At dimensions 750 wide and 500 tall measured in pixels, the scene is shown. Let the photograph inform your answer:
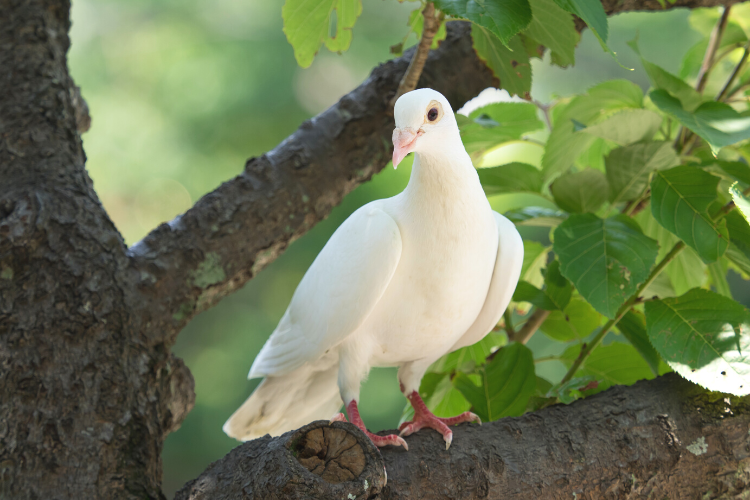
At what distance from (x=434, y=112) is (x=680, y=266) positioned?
40.1 inches

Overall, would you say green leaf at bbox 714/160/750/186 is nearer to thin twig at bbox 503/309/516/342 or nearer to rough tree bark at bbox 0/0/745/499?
rough tree bark at bbox 0/0/745/499

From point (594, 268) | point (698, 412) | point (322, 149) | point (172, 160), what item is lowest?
point (698, 412)

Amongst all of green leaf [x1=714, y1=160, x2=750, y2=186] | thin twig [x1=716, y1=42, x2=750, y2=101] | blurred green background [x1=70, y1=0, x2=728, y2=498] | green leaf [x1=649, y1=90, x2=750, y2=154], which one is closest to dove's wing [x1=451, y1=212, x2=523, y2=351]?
green leaf [x1=649, y1=90, x2=750, y2=154]

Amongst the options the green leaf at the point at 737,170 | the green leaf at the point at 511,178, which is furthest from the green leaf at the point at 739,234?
the green leaf at the point at 511,178

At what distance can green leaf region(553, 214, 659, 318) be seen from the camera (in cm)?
122

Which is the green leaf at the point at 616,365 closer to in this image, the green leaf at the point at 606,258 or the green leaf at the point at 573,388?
the green leaf at the point at 573,388

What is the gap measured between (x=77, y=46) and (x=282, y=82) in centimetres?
133

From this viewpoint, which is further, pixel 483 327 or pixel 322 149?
pixel 322 149

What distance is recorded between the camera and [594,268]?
4.14 feet

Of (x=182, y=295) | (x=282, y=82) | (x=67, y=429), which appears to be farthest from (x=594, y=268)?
(x=282, y=82)

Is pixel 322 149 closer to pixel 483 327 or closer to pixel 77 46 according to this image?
pixel 483 327

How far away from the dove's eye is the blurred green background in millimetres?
2453

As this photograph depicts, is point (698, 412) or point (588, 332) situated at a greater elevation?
point (588, 332)

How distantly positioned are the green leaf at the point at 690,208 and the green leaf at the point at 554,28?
35 cm
